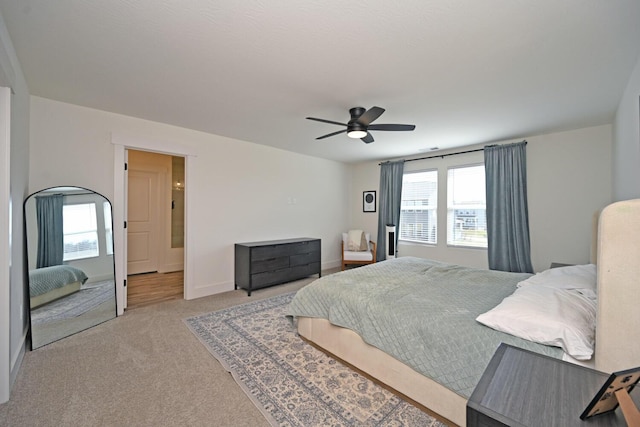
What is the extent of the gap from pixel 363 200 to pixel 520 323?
15.9 feet

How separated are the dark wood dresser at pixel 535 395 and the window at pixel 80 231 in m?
3.75

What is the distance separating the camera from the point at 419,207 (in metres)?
5.36

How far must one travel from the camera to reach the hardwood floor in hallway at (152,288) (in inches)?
A: 151

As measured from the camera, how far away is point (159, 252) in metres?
5.60

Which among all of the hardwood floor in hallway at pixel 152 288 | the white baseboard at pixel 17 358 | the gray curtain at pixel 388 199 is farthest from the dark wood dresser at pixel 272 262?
the white baseboard at pixel 17 358

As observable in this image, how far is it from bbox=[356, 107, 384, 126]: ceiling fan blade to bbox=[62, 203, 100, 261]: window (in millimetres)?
3188

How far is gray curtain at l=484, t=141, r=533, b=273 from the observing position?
13.2ft

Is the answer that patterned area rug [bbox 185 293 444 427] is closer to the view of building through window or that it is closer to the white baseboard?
the white baseboard

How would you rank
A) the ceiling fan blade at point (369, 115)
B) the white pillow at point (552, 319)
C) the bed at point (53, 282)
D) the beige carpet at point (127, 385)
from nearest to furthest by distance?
the white pillow at point (552, 319) → the beige carpet at point (127, 385) → the ceiling fan blade at point (369, 115) → the bed at point (53, 282)

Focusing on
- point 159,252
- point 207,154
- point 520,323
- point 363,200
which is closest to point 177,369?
point 520,323

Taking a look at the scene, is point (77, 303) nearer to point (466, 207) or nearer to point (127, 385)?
point (127, 385)

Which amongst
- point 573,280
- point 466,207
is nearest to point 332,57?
point 573,280

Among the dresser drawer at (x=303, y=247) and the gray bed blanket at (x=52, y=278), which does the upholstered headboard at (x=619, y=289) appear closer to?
the dresser drawer at (x=303, y=247)

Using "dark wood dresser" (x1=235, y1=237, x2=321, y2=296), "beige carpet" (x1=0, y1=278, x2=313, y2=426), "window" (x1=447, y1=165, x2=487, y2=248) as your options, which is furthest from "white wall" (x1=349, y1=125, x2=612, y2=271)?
"beige carpet" (x1=0, y1=278, x2=313, y2=426)
